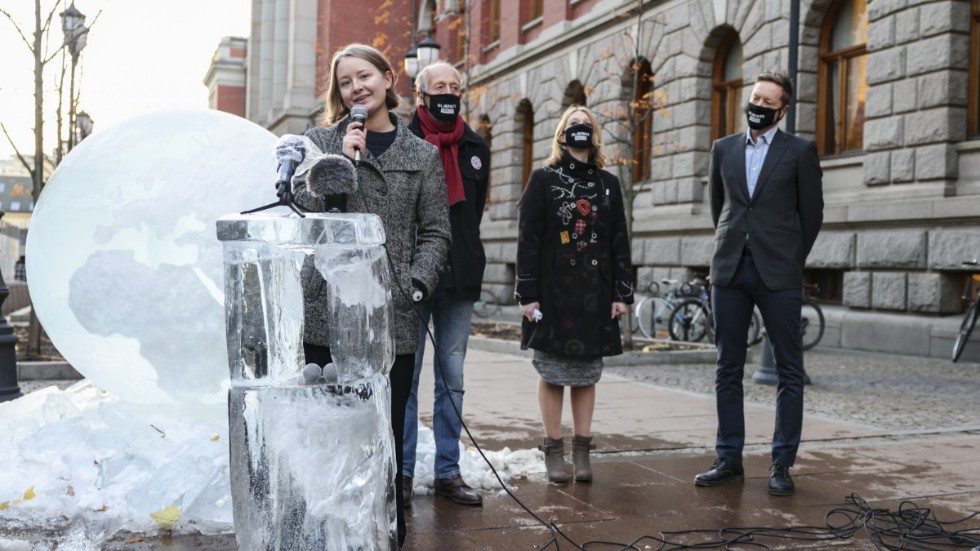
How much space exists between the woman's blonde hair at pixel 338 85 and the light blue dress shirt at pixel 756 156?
2353 millimetres

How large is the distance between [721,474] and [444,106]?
238 cm

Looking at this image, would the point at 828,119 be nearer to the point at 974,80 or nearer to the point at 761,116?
the point at 974,80

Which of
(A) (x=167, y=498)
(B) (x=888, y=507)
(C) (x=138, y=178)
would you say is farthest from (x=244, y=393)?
(B) (x=888, y=507)

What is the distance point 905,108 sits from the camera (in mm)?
13641

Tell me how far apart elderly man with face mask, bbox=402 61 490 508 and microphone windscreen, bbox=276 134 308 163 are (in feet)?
5.56

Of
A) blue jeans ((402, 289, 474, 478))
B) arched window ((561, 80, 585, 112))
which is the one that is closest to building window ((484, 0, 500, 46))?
arched window ((561, 80, 585, 112))

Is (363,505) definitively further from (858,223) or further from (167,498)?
(858,223)

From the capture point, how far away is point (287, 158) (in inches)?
122

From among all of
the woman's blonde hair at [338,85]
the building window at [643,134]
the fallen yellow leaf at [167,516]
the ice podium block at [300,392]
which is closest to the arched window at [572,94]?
the building window at [643,134]

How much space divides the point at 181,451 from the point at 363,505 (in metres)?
1.97

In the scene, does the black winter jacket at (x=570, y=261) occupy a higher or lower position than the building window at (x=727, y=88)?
lower

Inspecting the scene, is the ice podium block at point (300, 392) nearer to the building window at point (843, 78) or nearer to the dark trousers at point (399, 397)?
the dark trousers at point (399, 397)

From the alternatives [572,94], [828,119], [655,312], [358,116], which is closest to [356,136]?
[358,116]

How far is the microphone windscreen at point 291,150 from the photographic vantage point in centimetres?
312
